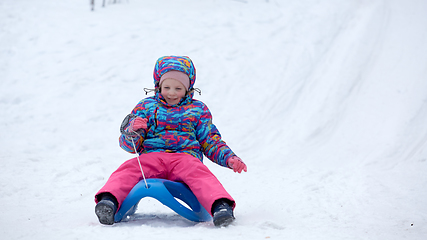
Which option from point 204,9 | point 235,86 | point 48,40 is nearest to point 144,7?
point 204,9

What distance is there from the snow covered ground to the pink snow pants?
20 centimetres

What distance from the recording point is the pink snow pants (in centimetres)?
229

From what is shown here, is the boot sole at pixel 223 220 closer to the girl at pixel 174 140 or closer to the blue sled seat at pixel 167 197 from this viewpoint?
the girl at pixel 174 140

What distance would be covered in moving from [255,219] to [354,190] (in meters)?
1.20

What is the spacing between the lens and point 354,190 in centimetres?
330

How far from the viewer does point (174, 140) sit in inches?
106

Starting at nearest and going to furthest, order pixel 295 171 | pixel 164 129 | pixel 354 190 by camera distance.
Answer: pixel 164 129 → pixel 354 190 → pixel 295 171

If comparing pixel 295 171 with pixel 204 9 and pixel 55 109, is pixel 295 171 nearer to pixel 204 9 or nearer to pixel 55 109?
pixel 55 109

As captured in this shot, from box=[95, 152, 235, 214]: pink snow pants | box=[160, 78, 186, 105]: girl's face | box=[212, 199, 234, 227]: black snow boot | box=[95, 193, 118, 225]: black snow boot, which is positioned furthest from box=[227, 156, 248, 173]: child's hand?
box=[95, 193, 118, 225]: black snow boot

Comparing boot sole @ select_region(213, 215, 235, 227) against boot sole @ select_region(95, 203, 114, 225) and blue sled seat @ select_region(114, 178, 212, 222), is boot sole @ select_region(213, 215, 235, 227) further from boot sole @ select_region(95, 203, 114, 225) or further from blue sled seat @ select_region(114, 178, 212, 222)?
boot sole @ select_region(95, 203, 114, 225)

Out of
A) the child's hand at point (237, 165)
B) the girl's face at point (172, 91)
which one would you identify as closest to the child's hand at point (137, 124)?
the girl's face at point (172, 91)

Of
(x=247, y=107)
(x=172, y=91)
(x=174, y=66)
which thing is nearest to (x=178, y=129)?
(x=172, y=91)

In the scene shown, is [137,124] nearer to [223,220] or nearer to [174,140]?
[174,140]

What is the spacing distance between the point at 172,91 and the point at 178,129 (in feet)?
0.87
